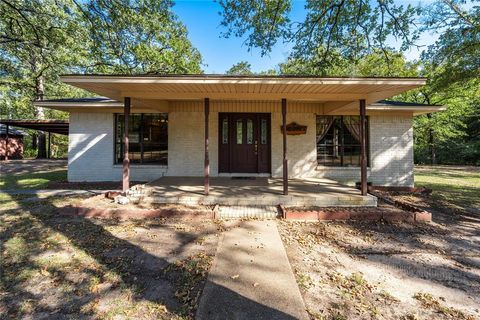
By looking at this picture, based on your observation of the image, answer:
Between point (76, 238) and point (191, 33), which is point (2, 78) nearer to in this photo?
point (191, 33)

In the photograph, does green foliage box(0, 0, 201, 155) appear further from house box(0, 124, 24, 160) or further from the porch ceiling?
the porch ceiling

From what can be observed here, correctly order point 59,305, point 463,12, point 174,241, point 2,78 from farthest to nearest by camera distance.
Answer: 1. point 2,78
2. point 463,12
3. point 174,241
4. point 59,305

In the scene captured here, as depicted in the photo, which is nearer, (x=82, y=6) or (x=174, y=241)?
(x=174, y=241)

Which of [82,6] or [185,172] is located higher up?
[82,6]

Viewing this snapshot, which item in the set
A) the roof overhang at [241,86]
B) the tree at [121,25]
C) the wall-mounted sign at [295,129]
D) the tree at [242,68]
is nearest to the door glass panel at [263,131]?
the wall-mounted sign at [295,129]

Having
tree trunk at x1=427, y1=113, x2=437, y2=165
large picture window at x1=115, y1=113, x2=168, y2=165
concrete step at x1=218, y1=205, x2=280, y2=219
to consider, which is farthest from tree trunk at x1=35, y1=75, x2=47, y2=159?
tree trunk at x1=427, y1=113, x2=437, y2=165

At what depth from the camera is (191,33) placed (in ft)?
73.0

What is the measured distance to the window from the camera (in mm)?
8484

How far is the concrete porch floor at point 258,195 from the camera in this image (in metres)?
5.61

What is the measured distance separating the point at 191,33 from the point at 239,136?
59.0 ft

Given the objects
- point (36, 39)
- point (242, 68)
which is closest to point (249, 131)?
point (36, 39)

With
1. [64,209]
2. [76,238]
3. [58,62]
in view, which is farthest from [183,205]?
[58,62]

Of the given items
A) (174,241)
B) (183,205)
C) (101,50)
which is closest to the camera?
(174,241)

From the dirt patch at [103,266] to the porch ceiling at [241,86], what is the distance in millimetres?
→ 2821
